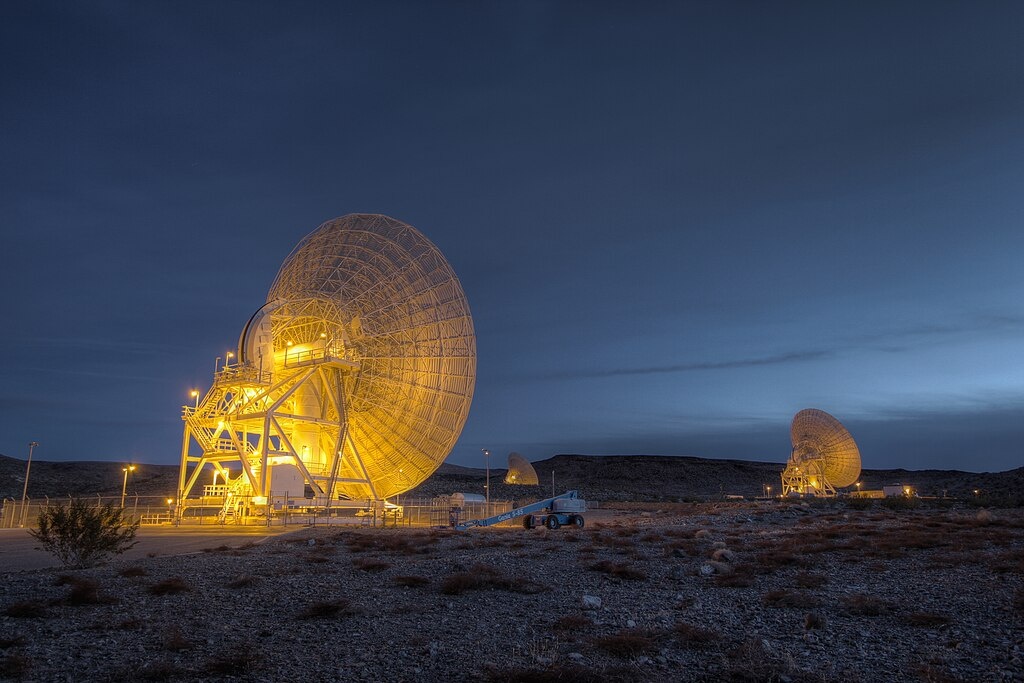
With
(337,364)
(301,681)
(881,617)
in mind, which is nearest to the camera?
(301,681)

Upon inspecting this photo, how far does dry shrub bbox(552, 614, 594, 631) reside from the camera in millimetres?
9836

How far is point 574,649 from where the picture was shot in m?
8.58

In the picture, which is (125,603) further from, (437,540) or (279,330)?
(279,330)

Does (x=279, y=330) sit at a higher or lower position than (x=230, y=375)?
higher

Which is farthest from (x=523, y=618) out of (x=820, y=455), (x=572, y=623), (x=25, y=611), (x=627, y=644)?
(x=820, y=455)

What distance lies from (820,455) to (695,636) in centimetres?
6444

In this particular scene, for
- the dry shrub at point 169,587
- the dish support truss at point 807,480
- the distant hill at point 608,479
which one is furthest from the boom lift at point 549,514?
the distant hill at point 608,479

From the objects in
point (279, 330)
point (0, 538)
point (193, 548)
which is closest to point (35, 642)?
point (193, 548)

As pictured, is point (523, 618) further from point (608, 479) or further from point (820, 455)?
point (608, 479)

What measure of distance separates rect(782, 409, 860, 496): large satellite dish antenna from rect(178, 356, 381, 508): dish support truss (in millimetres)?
46331

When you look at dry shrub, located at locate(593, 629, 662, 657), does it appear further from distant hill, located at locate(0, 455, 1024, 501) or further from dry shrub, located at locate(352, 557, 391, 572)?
distant hill, located at locate(0, 455, 1024, 501)

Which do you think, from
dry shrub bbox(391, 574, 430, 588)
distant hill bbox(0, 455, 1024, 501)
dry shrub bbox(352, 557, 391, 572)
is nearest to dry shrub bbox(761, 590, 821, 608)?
dry shrub bbox(391, 574, 430, 588)

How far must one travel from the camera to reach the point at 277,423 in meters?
33.3

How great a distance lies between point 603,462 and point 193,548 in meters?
150
